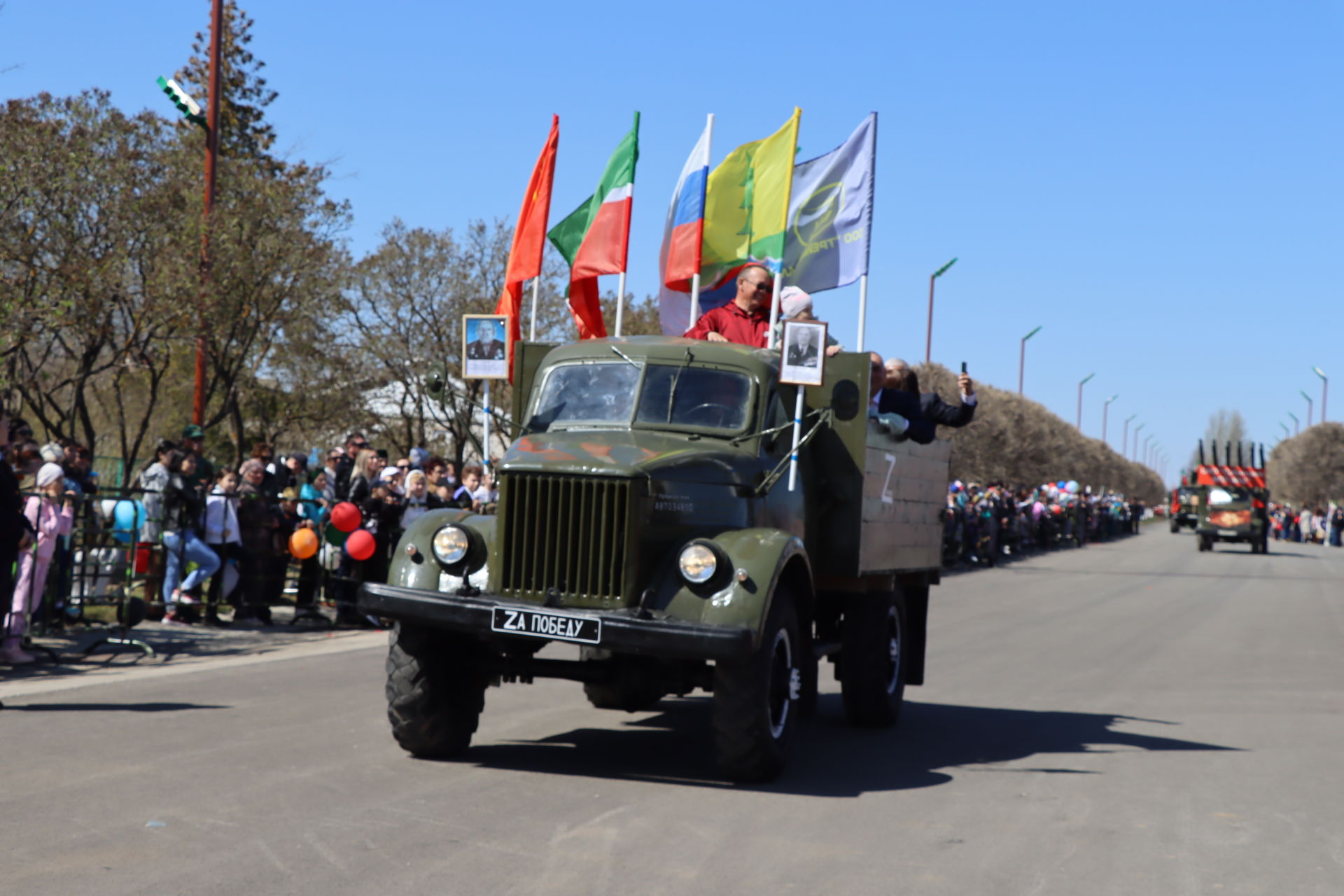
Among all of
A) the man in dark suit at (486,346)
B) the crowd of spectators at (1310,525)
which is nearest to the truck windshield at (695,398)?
the man in dark suit at (486,346)

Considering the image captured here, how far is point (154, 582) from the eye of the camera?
599 inches

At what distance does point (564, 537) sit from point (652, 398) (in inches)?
55.9

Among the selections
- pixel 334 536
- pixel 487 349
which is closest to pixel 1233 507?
pixel 334 536

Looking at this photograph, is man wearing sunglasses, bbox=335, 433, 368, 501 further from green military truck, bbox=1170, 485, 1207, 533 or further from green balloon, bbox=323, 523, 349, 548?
green military truck, bbox=1170, 485, 1207, 533

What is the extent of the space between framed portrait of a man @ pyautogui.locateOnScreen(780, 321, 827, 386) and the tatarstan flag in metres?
3.33

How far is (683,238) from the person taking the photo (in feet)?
38.4

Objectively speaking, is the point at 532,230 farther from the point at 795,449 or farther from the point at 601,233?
the point at 795,449

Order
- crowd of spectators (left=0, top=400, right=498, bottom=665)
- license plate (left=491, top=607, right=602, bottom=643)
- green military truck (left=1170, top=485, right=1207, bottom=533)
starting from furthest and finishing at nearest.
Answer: green military truck (left=1170, top=485, right=1207, bottom=533) → crowd of spectators (left=0, top=400, right=498, bottom=665) → license plate (left=491, top=607, right=602, bottom=643)

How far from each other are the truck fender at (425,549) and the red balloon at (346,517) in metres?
7.66

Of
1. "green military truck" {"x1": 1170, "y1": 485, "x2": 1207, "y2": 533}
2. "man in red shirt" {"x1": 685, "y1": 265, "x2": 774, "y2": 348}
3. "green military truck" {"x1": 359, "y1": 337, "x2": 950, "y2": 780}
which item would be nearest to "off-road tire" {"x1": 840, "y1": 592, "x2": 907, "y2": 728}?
"green military truck" {"x1": 359, "y1": 337, "x2": 950, "y2": 780}

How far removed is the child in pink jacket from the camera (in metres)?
12.3

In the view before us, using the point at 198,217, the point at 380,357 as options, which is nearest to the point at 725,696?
the point at 198,217

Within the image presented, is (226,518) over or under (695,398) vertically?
under

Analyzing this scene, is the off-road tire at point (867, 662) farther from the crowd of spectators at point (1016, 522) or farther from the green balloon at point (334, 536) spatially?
the crowd of spectators at point (1016, 522)
